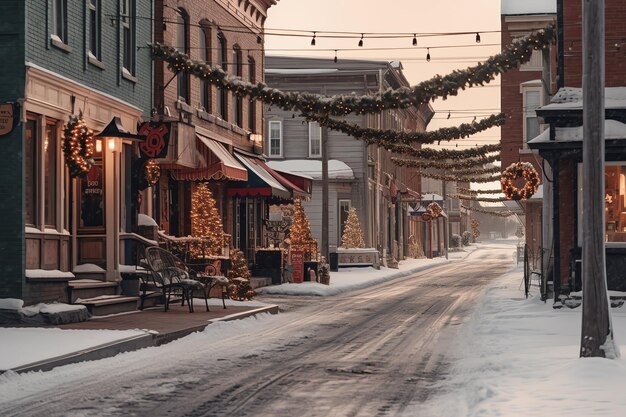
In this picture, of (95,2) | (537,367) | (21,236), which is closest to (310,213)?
(95,2)

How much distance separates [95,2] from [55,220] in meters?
4.65

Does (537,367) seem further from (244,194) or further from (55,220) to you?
(244,194)

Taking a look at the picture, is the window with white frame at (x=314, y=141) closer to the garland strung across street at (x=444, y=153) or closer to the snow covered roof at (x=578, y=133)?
the garland strung across street at (x=444, y=153)

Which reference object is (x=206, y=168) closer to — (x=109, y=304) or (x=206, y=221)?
(x=206, y=221)

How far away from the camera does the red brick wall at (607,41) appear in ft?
73.4

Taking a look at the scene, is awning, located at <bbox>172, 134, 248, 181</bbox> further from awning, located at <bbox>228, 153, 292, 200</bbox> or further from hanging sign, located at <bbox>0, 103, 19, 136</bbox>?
hanging sign, located at <bbox>0, 103, 19, 136</bbox>

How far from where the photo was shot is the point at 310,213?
5266 cm

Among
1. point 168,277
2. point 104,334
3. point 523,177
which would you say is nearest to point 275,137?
point 523,177

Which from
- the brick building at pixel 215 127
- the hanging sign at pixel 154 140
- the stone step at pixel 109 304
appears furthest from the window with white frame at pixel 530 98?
the stone step at pixel 109 304

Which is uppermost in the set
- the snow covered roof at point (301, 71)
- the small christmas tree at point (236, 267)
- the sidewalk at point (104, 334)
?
the snow covered roof at point (301, 71)

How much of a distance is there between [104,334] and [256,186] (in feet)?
53.3

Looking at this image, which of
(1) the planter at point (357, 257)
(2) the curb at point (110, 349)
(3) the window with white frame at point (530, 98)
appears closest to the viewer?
(2) the curb at point (110, 349)

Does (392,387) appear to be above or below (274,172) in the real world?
below

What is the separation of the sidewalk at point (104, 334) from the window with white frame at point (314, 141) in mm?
29927
